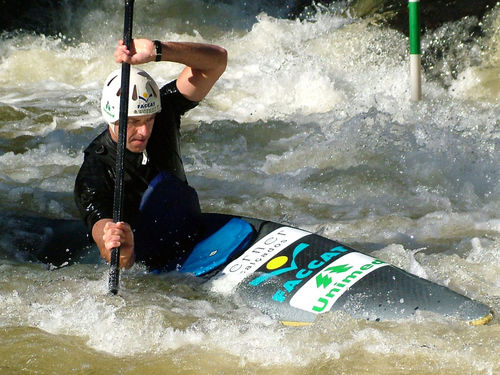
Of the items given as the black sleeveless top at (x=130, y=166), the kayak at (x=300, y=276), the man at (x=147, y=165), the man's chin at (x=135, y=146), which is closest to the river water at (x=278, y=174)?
the kayak at (x=300, y=276)

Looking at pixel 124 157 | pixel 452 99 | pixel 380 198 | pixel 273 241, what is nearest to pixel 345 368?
pixel 273 241

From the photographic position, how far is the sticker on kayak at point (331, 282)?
12.2 feet

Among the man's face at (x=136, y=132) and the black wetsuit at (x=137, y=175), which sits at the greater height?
the man's face at (x=136, y=132)

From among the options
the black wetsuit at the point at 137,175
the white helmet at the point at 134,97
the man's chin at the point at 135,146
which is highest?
the white helmet at the point at 134,97

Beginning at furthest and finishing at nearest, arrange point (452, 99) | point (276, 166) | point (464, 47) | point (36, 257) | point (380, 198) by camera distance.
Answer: point (464, 47)
point (452, 99)
point (276, 166)
point (380, 198)
point (36, 257)

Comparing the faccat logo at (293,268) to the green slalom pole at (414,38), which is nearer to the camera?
the faccat logo at (293,268)

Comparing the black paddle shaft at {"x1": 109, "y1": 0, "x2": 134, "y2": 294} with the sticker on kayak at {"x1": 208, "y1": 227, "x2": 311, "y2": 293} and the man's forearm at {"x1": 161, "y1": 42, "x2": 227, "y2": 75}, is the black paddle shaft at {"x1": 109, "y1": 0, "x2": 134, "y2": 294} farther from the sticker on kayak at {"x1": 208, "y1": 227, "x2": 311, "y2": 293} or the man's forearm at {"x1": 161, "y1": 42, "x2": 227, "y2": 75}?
the sticker on kayak at {"x1": 208, "y1": 227, "x2": 311, "y2": 293}

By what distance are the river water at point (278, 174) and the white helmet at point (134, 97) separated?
81 centimetres

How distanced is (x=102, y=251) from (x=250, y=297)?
2.33 ft

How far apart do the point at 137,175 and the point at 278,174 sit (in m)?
2.47

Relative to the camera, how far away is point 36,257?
4.74m

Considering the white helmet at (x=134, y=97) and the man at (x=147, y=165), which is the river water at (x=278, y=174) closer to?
the man at (x=147, y=165)

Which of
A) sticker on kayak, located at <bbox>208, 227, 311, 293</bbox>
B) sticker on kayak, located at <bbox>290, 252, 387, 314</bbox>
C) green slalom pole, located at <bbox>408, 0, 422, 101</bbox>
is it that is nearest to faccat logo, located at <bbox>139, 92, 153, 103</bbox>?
sticker on kayak, located at <bbox>208, 227, 311, 293</bbox>

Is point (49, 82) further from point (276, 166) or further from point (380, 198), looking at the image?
point (380, 198)
